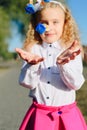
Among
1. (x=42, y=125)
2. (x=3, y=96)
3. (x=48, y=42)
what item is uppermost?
(x=48, y=42)

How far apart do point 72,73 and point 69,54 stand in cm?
16

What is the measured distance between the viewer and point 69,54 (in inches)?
116

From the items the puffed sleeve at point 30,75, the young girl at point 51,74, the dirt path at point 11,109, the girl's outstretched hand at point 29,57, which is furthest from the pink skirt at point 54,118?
the dirt path at point 11,109

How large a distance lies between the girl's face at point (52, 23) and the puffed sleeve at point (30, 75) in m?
0.23

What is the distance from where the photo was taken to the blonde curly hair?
3.27m

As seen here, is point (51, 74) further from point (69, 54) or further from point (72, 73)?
point (69, 54)

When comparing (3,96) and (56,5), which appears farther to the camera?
(3,96)

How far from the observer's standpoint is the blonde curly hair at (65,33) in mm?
3270

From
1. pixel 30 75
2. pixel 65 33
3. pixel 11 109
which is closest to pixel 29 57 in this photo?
pixel 30 75

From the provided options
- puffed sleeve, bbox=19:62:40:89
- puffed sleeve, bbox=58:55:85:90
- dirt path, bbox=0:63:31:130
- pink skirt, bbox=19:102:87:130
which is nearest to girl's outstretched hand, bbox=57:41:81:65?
puffed sleeve, bbox=58:55:85:90

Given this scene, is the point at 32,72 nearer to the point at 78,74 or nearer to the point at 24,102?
the point at 78,74

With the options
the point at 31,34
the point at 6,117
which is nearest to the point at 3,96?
the point at 6,117

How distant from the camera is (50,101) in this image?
10.5 feet

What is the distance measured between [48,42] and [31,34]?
0.15m
